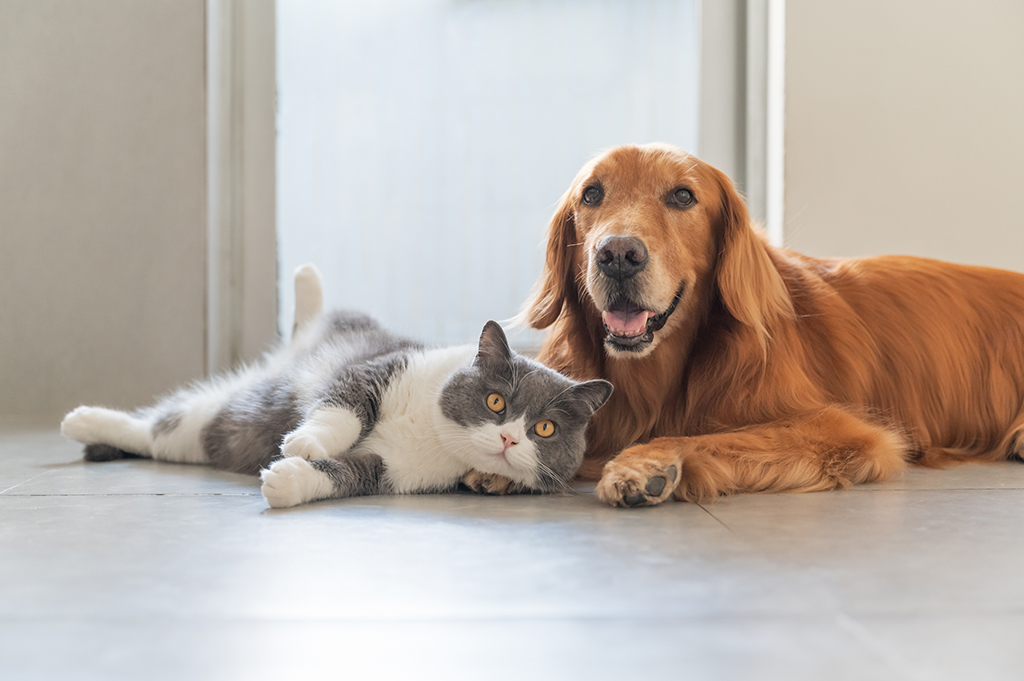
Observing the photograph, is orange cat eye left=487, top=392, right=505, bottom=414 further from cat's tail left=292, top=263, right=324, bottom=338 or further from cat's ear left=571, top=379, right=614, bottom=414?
cat's tail left=292, top=263, right=324, bottom=338

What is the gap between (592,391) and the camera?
1503mm

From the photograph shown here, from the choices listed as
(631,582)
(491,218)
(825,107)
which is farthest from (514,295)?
(631,582)

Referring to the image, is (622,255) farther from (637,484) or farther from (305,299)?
(305,299)

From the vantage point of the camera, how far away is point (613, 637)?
0.74m

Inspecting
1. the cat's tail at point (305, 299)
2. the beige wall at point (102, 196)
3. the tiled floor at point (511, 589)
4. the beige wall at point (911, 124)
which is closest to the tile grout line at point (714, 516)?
the tiled floor at point (511, 589)

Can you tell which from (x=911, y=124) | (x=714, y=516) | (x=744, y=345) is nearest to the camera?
(x=714, y=516)

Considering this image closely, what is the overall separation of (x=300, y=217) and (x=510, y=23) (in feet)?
3.54

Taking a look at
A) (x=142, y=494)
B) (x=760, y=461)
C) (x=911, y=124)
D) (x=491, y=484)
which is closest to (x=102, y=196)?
(x=142, y=494)

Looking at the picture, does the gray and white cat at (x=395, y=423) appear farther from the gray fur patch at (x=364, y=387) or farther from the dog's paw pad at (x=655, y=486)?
the dog's paw pad at (x=655, y=486)

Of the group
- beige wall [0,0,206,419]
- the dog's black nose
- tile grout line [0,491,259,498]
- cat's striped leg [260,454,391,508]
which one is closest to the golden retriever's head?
the dog's black nose

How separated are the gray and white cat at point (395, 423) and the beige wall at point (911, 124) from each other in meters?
1.58

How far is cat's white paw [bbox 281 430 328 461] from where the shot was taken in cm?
138

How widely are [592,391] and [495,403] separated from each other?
0.19 meters

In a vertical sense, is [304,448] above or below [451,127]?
below
